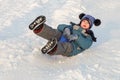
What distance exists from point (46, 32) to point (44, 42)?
0.46m

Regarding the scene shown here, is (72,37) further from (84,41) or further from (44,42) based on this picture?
→ (44,42)

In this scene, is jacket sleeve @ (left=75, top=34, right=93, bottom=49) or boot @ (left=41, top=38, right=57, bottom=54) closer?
boot @ (left=41, top=38, right=57, bottom=54)

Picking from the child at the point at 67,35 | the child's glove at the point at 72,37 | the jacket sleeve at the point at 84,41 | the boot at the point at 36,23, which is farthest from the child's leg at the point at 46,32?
the jacket sleeve at the point at 84,41

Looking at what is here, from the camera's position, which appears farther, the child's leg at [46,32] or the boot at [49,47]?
the child's leg at [46,32]

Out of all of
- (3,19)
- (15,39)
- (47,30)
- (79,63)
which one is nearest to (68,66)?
(79,63)

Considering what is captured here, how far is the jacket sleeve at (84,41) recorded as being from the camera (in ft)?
17.8

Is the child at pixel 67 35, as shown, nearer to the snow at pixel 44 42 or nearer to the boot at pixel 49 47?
the boot at pixel 49 47

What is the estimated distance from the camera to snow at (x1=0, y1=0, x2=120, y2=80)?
4.75 metres

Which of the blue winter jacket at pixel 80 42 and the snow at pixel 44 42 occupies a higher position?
the blue winter jacket at pixel 80 42

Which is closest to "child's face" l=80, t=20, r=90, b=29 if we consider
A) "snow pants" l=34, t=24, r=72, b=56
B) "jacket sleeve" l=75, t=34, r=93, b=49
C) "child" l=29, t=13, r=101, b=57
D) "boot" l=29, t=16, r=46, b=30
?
"child" l=29, t=13, r=101, b=57

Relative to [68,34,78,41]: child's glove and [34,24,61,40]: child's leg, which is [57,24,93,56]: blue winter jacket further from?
[34,24,61,40]: child's leg

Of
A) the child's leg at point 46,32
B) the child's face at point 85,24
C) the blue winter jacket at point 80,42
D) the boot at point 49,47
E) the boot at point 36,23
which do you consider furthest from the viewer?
the child's face at point 85,24

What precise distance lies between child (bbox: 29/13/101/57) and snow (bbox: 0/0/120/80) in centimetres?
15

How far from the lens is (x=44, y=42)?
18.7 ft
